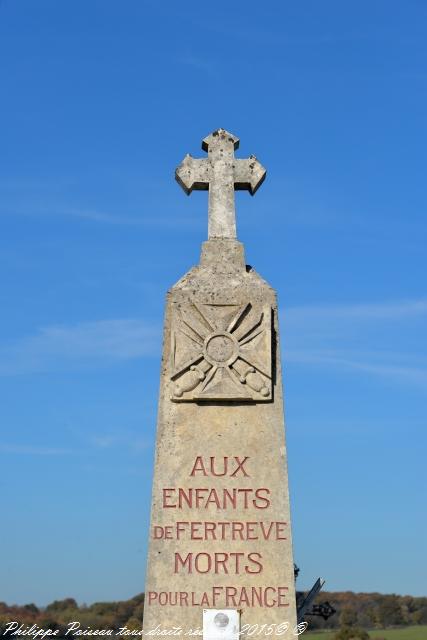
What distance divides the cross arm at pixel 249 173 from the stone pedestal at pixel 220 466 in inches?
52.5

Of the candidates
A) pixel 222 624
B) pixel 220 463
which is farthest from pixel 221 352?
pixel 222 624

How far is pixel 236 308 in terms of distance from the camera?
37.0 ft

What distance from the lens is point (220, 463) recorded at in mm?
10820

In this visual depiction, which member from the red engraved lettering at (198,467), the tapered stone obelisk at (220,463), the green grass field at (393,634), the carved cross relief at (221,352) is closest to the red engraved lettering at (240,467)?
the tapered stone obelisk at (220,463)

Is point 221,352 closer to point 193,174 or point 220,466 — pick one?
point 220,466

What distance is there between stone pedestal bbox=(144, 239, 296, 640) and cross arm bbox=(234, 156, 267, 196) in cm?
133

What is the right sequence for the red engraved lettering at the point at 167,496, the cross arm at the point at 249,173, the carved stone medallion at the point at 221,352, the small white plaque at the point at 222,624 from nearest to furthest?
the small white plaque at the point at 222,624 → the red engraved lettering at the point at 167,496 → the carved stone medallion at the point at 221,352 → the cross arm at the point at 249,173

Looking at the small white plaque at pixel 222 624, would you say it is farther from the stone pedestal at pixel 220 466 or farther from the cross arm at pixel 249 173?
the cross arm at pixel 249 173

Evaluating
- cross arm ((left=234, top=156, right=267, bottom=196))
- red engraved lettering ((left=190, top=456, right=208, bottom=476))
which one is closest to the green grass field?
cross arm ((left=234, top=156, right=267, bottom=196))

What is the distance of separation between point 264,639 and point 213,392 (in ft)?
8.51

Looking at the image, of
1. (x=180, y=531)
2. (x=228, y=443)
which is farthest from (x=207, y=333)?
(x=180, y=531)

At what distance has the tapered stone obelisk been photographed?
10.4 metres

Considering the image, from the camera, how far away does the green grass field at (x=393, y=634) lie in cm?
5261

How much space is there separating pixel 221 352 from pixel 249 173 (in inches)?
95.4
